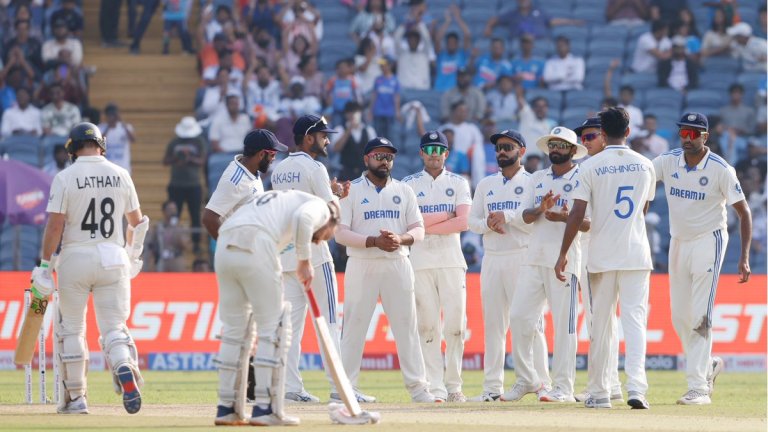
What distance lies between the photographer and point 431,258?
15086 mm

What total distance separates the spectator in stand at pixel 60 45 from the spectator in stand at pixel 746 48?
1339cm

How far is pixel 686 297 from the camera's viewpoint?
46.5ft

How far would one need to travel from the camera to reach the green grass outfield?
11.2 m

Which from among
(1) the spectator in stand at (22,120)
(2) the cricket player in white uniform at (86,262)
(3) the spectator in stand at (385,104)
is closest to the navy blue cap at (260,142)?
(2) the cricket player in white uniform at (86,262)

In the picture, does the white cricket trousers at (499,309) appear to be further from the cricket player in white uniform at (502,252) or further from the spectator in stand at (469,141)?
the spectator in stand at (469,141)

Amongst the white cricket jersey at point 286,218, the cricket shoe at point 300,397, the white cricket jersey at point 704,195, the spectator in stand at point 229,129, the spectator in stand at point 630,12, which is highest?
the spectator in stand at point 630,12

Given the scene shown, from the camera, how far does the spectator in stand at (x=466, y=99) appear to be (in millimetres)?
27047

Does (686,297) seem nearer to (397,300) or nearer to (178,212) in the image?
(397,300)

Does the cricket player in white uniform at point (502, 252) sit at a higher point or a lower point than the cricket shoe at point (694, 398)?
higher

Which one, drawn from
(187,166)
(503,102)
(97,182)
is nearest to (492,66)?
(503,102)

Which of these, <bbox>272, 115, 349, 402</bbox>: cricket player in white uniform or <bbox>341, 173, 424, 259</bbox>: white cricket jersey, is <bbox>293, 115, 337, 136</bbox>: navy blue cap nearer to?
<bbox>272, 115, 349, 402</bbox>: cricket player in white uniform

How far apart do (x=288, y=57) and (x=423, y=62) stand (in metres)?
2.70

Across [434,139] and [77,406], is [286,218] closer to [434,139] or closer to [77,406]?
[77,406]

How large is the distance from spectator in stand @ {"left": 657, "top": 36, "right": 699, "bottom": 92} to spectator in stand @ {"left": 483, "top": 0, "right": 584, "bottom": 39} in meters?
2.62
